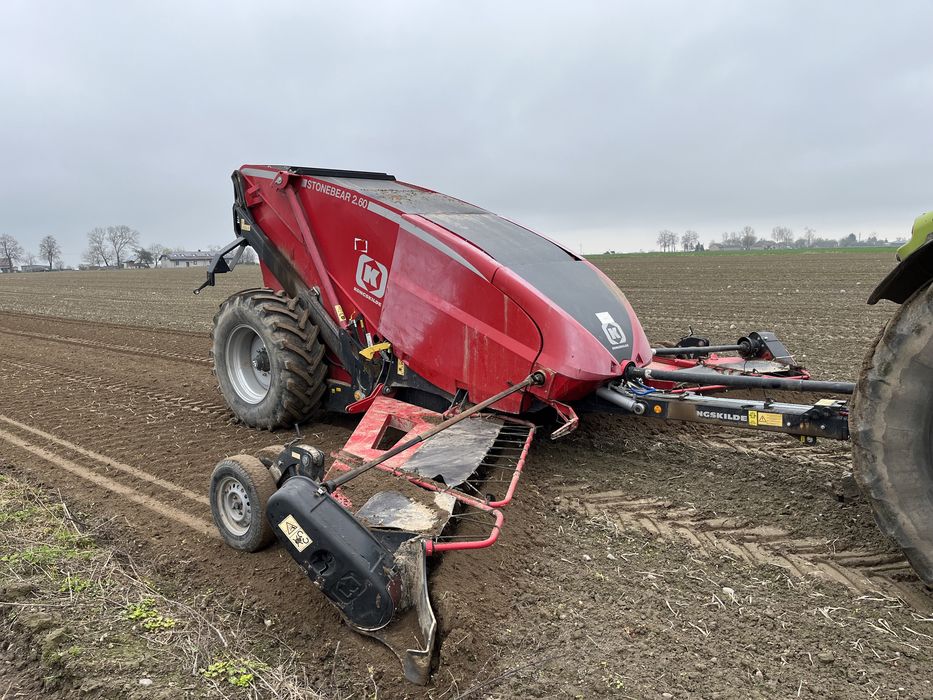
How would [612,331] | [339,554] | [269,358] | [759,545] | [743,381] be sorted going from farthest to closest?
1. [269,358]
2. [612,331]
3. [743,381]
4. [759,545]
5. [339,554]

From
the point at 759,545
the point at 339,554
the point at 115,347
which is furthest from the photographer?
the point at 115,347

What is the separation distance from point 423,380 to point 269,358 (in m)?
1.45

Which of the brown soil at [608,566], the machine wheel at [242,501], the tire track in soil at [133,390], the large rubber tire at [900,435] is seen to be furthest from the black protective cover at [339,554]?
the tire track in soil at [133,390]

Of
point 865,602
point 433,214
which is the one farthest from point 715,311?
point 865,602

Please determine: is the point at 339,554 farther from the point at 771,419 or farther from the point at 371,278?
the point at 371,278

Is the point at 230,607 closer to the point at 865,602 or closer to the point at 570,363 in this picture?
the point at 570,363

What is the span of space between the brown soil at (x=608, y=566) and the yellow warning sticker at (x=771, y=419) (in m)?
0.59

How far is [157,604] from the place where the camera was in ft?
9.62

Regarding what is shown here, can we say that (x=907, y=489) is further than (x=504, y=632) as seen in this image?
No

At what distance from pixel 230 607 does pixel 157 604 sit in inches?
12.7

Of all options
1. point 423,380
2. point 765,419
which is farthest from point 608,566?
point 423,380

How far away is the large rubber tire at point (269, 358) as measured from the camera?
512 cm

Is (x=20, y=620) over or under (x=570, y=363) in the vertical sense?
under

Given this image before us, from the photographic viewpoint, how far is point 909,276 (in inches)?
107
